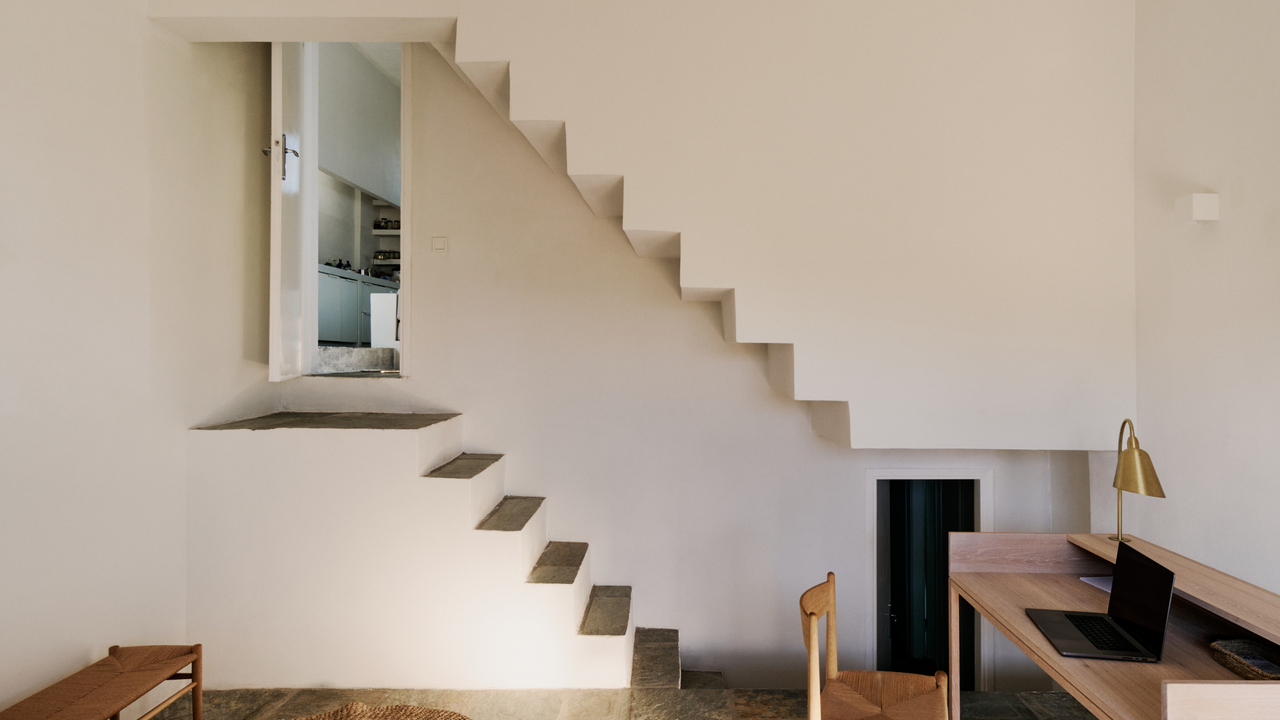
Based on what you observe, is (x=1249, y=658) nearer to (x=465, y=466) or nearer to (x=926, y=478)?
(x=926, y=478)

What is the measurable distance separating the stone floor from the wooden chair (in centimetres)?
52

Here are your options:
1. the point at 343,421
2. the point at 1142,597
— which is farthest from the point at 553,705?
the point at 1142,597

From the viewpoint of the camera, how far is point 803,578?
3.37 meters

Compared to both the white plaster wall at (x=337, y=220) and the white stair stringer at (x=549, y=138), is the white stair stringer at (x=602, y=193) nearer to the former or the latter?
the white stair stringer at (x=549, y=138)

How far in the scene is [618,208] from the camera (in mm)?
3168

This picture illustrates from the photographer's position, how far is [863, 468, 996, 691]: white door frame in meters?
3.37

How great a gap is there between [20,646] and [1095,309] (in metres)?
4.33

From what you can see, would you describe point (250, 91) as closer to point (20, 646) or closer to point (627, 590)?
point (20, 646)

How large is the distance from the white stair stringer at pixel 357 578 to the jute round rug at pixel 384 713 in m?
0.31

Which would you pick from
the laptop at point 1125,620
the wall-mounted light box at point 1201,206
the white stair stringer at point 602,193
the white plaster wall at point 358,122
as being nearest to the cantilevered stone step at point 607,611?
the laptop at point 1125,620

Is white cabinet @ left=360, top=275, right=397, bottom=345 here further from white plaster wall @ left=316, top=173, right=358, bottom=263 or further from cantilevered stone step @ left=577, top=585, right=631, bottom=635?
cantilevered stone step @ left=577, top=585, right=631, bottom=635

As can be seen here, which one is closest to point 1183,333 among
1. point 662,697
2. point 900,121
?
point 900,121

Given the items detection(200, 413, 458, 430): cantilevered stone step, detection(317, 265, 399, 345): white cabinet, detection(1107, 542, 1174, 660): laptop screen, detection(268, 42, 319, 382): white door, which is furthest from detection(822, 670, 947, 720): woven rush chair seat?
detection(317, 265, 399, 345): white cabinet

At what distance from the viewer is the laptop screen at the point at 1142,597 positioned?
5.81ft
